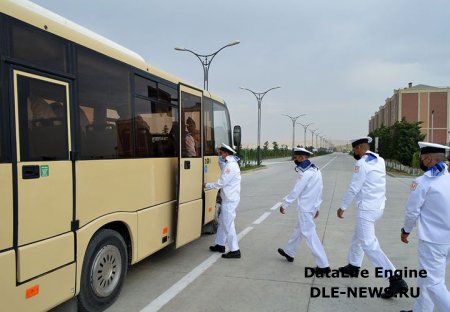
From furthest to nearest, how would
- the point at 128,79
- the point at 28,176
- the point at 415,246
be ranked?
1. the point at 415,246
2. the point at 128,79
3. the point at 28,176

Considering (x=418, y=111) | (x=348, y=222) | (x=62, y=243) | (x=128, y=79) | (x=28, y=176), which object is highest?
(x=418, y=111)

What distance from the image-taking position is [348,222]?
10258mm

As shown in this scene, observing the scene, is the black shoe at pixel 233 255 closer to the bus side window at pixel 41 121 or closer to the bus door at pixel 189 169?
the bus door at pixel 189 169

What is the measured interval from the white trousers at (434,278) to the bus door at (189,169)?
3.40 metres

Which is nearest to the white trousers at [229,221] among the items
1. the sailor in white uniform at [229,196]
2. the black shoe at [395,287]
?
the sailor in white uniform at [229,196]

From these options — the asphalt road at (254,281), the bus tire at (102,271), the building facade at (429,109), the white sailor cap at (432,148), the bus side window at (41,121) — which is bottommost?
the asphalt road at (254,281)

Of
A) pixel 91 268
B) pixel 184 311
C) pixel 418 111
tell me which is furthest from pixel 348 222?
pixel 418 111

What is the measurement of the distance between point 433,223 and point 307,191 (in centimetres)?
231

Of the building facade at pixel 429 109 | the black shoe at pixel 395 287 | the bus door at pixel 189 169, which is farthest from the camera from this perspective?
the building facade at pixel 429 109

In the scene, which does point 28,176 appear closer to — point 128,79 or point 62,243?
point 62,243

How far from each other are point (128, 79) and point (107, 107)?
24.6 inches

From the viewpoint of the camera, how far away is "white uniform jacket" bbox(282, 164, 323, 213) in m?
5.97

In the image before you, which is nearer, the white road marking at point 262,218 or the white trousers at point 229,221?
the white trousers at point 229,221

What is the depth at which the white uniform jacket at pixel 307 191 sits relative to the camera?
5973mm
